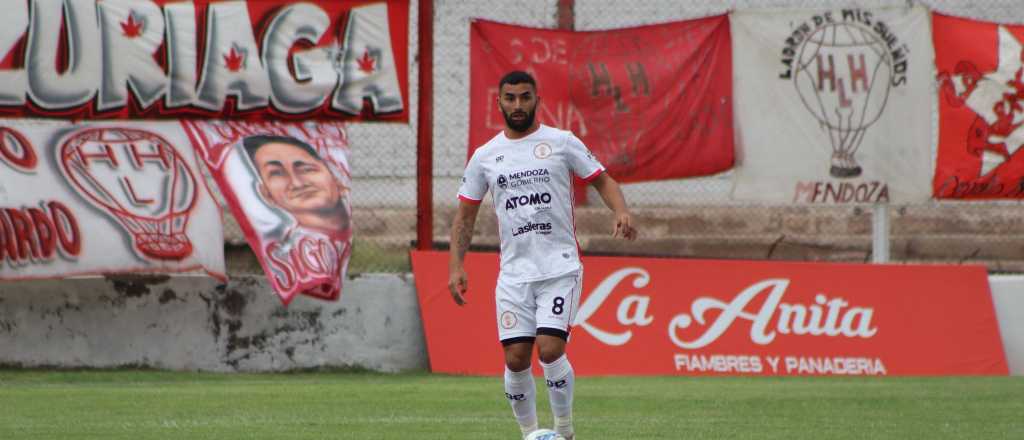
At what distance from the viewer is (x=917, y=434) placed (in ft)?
29.8

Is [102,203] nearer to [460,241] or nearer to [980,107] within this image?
[460,241]

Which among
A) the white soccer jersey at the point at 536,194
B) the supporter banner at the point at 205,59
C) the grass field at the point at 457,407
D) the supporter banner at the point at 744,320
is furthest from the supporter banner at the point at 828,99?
the white soccer jersey at the point at 536,194

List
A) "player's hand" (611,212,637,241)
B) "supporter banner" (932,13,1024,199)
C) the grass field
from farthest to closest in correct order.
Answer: "supporter banner" (932,13,1024,199) < the grass field < "player's hand" (611,212,637,241)

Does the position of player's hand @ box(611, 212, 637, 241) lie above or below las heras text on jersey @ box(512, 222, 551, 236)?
above

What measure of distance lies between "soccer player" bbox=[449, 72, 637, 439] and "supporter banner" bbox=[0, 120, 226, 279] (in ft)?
19.9

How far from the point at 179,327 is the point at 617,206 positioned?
6.86m

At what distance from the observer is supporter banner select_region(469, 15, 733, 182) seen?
14.8 m

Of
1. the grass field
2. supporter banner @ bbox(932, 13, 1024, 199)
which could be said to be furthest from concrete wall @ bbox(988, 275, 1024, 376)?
the grass field

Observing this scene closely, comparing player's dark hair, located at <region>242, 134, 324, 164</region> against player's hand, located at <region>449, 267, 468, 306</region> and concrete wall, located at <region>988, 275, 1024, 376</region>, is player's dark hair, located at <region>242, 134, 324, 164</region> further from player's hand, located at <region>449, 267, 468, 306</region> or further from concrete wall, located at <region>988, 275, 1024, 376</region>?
concrete wall, located at <region>988, 275, 1024, 376</region>

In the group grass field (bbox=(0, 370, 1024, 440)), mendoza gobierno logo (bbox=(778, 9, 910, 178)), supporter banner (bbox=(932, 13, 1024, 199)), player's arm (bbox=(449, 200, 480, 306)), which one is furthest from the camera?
supporter banner (bbox=(932, 13, 1024, 199))

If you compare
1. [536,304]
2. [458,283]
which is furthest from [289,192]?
[536,304]

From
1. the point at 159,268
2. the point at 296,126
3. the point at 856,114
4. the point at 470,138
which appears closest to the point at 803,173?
the point at 856,114

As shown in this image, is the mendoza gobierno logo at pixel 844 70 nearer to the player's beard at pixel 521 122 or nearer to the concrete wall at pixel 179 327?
the concrete wall at pixel 179 327

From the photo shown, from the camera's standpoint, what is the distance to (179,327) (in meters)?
14.0
